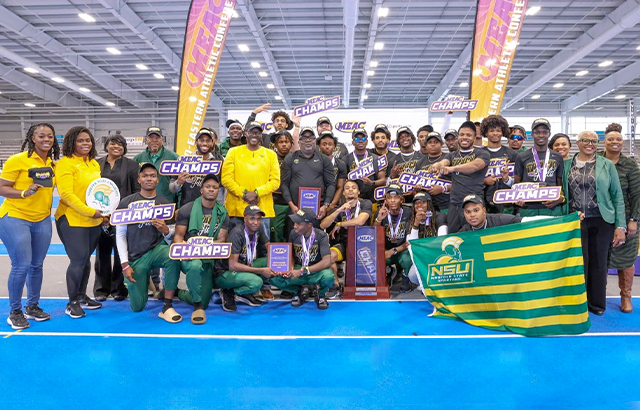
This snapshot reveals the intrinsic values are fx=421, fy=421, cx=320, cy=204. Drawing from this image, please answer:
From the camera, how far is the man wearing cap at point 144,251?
4.58 metres

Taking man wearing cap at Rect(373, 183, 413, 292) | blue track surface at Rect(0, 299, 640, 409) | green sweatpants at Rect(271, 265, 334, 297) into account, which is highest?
man wearing cap at Rect(373, 183, 413, 292)

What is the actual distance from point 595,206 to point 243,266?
3.83 metres

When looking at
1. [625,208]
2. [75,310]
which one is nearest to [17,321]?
[75,310]

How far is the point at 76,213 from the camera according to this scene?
4.42m

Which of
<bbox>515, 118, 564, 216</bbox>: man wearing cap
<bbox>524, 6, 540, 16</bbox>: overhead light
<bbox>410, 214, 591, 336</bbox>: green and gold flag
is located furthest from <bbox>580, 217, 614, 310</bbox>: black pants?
<bbox>524, 6, 540, 16</bbox>: overhead light

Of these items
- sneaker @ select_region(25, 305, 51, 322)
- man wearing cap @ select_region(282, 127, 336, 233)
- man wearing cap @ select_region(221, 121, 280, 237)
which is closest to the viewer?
sneaker @ select_region(25, 305, 51, 322)

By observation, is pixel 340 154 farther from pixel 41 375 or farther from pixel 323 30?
pixel 323 30

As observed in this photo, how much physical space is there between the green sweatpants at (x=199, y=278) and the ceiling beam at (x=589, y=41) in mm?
13624

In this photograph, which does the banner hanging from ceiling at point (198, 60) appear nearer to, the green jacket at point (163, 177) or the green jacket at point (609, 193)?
the green jacket at point (163, 177)

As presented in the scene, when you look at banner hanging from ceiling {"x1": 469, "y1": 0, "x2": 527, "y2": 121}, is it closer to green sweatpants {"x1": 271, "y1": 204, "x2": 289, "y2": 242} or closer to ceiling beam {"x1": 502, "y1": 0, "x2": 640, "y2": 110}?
green sweatpants {"x1": 271, "y1": 204, "x2": 289, "y2": 242}

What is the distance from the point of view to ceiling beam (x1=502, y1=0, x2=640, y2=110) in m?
12.2

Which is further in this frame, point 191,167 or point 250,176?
point 250,176

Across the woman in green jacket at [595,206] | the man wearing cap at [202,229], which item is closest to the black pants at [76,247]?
the man wearing cap at [202,229]

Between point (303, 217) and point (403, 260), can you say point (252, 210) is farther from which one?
point (403, 260)
